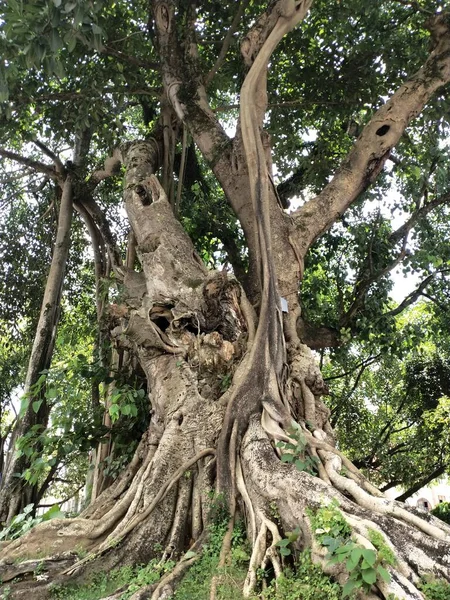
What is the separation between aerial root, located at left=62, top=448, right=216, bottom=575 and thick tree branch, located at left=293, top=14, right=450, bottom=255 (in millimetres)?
2497

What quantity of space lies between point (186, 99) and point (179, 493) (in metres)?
3.75

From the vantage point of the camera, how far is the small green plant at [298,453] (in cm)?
258

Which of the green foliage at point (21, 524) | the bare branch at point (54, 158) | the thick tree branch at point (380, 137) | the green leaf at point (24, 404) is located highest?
the bare branch at point (54, 158)

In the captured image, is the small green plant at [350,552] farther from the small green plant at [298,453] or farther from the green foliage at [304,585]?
the small green plant at [298,453]

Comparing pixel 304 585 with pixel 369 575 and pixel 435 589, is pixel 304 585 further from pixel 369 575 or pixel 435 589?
pixel 435 589

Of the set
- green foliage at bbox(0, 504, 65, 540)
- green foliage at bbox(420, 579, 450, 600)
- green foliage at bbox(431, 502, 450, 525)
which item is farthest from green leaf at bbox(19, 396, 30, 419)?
green foliage at bbox(431, 502, 450, 525)

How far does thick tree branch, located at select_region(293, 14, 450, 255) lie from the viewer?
4.80 metres

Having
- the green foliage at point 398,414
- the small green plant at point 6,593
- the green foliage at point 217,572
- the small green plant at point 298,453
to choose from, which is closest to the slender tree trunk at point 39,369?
the small green plant at point 6,593

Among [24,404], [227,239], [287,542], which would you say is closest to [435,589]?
[287,542]

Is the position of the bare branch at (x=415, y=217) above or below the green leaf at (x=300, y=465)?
above

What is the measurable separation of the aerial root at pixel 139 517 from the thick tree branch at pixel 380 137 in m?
2.50

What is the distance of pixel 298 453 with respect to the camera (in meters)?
2.71

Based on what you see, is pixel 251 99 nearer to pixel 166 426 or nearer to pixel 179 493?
pixel 166 426

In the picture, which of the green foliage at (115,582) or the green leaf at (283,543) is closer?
the green leaf at (283,543)
